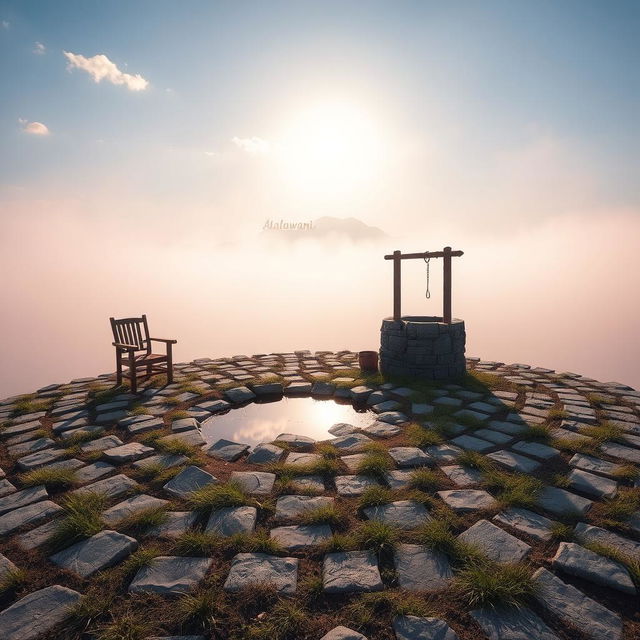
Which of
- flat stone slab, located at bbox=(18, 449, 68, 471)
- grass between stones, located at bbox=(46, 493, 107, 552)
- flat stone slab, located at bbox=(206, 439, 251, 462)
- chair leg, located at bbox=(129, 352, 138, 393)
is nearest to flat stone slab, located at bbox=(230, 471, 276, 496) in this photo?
flat stone slab, located at bbox=(206, 439, 251, 462)

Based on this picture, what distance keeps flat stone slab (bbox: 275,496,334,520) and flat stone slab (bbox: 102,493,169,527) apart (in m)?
0.83

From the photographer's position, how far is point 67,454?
3518 millimetres

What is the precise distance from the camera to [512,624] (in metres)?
1.73

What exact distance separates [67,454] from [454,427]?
3.87 m

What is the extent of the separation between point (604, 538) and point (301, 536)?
1.86m

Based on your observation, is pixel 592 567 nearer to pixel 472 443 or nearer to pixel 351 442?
pixel 472 443

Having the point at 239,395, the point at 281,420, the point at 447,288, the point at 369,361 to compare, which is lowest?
the point at 281,420

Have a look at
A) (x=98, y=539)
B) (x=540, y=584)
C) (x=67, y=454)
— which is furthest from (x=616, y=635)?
(x=67, y=454)

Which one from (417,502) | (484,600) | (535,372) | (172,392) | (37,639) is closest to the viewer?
(37,639)

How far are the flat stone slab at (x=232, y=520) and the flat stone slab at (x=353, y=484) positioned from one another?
2.24 ft

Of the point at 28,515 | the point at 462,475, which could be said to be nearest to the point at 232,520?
the point at 28,515

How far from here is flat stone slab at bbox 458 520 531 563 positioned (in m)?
2.13

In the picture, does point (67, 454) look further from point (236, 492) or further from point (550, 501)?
point (550, 501)

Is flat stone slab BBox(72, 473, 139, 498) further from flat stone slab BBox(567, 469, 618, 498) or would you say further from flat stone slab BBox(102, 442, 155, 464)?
flat stone slab BBox(567, 469, 618, 498)
